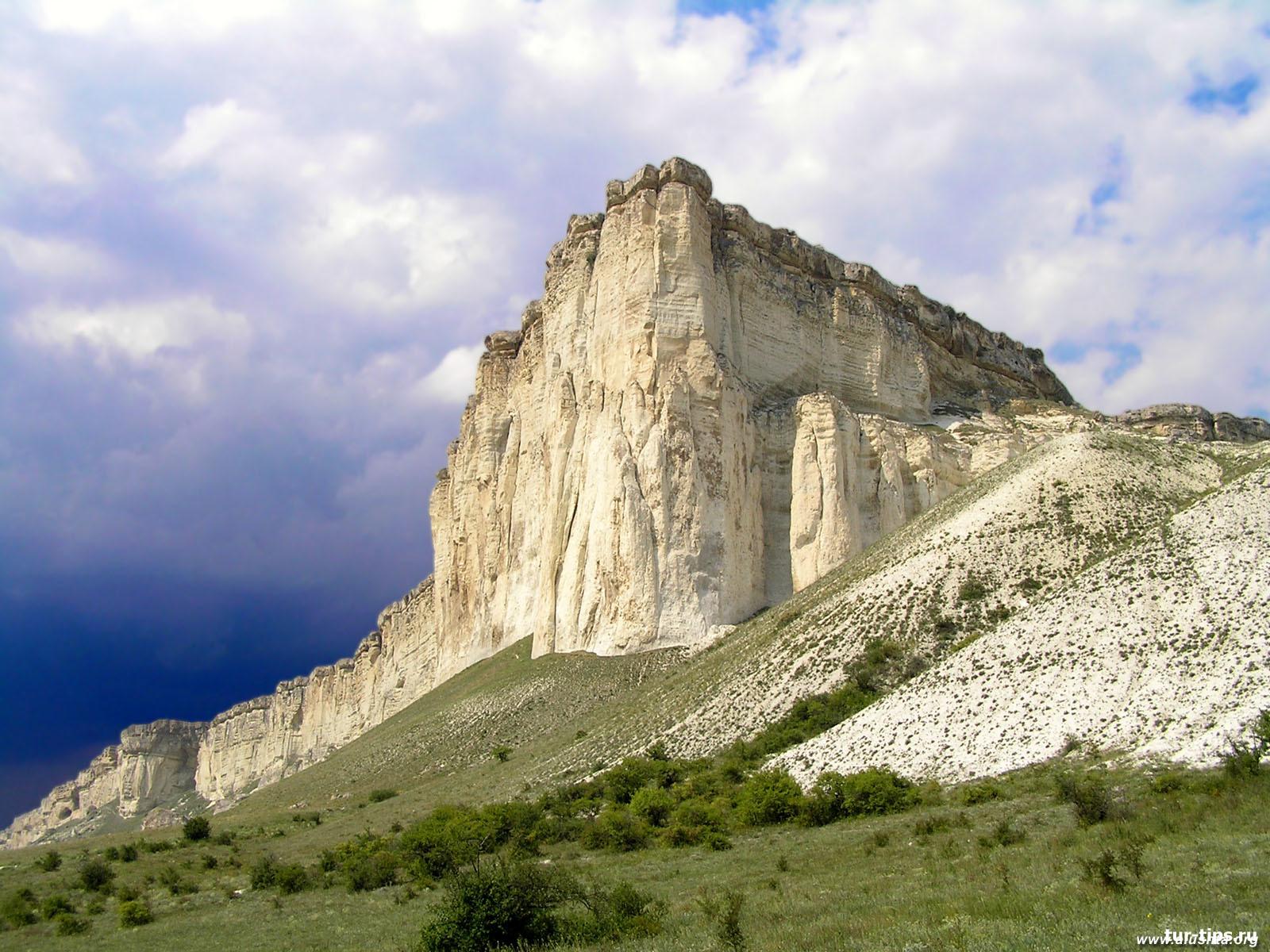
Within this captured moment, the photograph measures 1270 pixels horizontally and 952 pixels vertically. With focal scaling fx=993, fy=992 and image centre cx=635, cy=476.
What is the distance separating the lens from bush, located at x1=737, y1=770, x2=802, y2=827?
2408 centimetres

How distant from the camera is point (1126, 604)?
27.3 metres

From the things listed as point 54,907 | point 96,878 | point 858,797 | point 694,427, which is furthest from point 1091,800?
point 694,427

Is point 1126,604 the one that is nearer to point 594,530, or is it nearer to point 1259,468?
point 1259,468

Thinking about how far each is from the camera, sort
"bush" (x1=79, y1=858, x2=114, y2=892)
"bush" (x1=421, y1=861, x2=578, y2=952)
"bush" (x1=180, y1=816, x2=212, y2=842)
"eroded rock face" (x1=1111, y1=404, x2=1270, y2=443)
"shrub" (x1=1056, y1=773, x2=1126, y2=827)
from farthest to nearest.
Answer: "eroded rock face" (x1=1111, y1=404, x2=1270, y2=443), "bush" (x1=180, y1=816, x2=212, y2=842), "bush" (x1=79, y1=858, x2=114, y2=892), "shrub" (x1=1056, y1=773, x2=1126, y2=827), "bush" (x1=421, y1=861, x2=578, y2=952)

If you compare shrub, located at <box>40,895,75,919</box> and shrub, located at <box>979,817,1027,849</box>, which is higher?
shrub, located at <box>979,817,1027,849</box>

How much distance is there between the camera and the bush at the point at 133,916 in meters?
22.2

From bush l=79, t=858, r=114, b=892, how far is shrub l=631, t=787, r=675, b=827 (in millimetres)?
15506

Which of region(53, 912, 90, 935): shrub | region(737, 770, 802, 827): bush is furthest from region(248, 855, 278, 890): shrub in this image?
region(737, 770, 802, 827): bush

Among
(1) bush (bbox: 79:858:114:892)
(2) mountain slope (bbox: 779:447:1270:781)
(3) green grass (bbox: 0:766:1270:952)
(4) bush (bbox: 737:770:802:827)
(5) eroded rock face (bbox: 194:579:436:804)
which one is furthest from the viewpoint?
(5) eroded rock face (bbox: 194:579:436:804)

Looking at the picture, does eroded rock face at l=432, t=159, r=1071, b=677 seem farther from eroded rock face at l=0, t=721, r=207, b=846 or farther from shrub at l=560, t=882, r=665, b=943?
eroded rock face at l=0, t=721, r=207, b=846

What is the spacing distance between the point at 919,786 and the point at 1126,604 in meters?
8.43

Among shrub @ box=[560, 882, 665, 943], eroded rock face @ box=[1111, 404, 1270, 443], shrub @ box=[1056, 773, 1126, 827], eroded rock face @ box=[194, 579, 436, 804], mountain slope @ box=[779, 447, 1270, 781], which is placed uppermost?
eroded rock face @ box=[1111, 404, 1270, 443]

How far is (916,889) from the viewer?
13.9 m

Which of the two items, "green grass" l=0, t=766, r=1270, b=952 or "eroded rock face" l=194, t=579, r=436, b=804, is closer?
"green grass" l=0, t=766, r=1270, b=952
